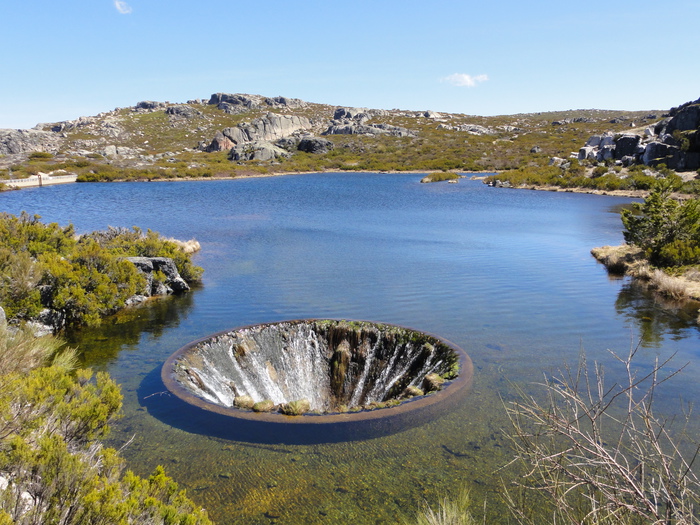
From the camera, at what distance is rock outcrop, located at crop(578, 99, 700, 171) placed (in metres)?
59.4

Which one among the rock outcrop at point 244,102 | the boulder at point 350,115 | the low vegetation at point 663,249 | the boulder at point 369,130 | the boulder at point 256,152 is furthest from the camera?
the rock outcrop at point 244,102

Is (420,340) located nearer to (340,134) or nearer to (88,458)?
(88,458)

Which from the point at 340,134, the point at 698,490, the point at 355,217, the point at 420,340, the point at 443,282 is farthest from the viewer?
the point at 340,134

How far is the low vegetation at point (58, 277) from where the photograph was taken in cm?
1486

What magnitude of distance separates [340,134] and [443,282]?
4764 inches

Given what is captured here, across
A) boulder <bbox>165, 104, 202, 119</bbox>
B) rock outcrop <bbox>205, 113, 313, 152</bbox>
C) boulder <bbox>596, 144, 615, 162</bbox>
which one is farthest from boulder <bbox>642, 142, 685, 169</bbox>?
boulder <bbox>165, 104, 202, 119</bbox>

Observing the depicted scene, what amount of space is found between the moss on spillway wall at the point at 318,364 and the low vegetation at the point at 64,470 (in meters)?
5.13

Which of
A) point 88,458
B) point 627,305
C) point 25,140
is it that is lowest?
point 627,305

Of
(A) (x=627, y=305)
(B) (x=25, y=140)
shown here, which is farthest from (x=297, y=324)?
(B) (x=25, y=140)

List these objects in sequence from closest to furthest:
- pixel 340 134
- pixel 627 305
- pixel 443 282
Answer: pixel 627 305, pixel 443 282, pixel 340 134

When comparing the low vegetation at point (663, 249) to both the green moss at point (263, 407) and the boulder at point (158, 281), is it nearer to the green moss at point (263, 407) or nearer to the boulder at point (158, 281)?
the green moss at point (263, 407)

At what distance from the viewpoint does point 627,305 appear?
18.4 metres

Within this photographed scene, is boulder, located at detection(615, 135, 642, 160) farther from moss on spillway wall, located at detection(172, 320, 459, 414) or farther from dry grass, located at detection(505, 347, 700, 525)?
moss on spillway wall, located at detection(172, 320, 459, 414)

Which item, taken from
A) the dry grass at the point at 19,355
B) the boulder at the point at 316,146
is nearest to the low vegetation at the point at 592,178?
the boulder at the point at 316,146
